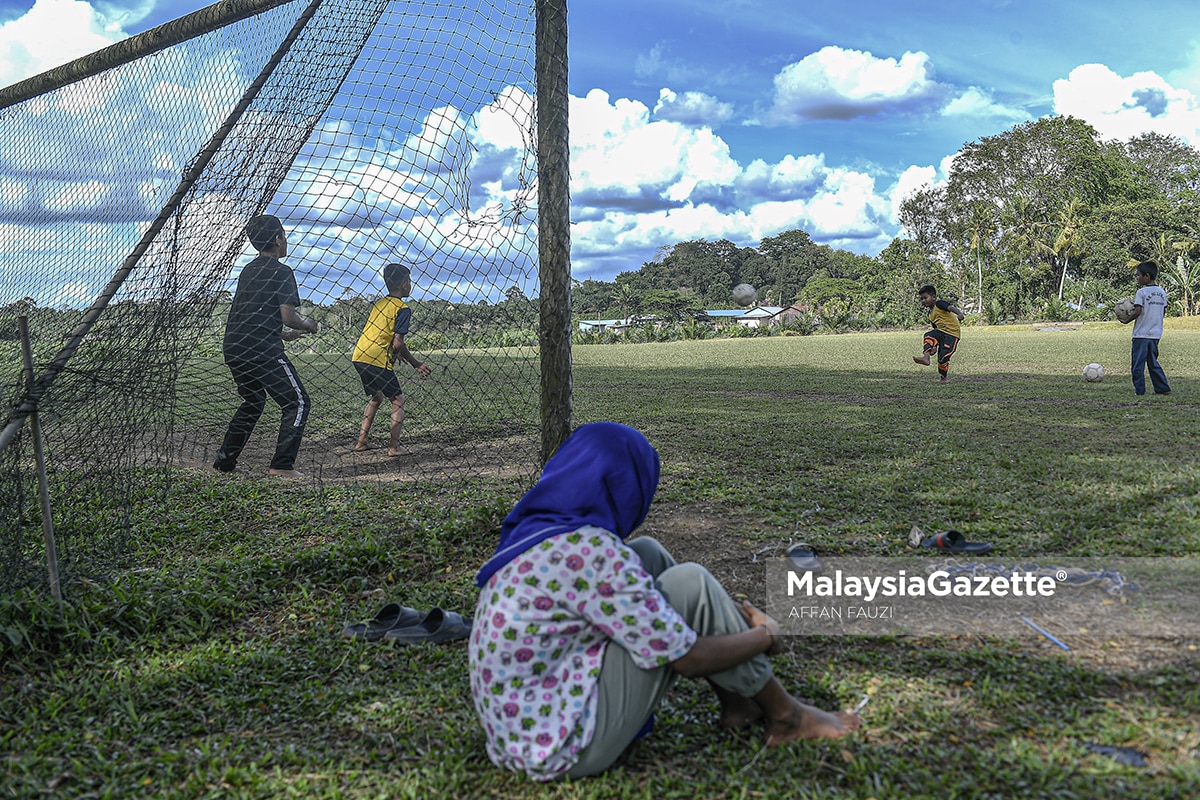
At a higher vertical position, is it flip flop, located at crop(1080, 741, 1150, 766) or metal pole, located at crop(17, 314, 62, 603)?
metal pole, located at crop(17, 314, 62, 603)

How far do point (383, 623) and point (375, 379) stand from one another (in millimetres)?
3447

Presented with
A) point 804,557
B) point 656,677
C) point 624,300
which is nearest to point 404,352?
point 804,557

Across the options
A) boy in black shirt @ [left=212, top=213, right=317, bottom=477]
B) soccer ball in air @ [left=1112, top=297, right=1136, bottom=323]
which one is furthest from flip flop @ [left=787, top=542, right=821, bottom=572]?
soccer ball in air @ [left=1112, top=297, right=1136, bottom=323]

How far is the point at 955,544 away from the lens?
437 centimetres

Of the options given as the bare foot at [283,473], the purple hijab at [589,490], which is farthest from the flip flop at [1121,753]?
the bare foot at [283,473]

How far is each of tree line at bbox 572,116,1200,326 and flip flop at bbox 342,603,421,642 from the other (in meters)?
45.3

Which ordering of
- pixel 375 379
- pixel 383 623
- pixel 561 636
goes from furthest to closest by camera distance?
pixel 375 379 < pixel 383 623 < pixel 561 636

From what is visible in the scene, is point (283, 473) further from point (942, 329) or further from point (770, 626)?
point (942, 329)

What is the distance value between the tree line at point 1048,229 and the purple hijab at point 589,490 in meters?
45.9

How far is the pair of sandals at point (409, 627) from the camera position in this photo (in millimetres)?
3592

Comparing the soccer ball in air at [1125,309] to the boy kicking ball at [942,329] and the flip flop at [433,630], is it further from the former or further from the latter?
the flip flop at [433,630]

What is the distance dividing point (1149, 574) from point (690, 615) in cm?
266

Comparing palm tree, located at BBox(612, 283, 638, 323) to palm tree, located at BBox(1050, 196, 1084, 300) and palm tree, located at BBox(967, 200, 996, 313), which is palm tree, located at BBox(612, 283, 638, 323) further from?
palm tree, located at BBox(1050, 196, 1084, 300)

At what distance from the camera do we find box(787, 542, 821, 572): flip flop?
165 inches
